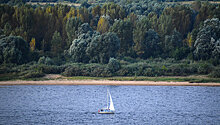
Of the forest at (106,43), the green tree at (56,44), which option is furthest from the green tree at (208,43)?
the green tree at (56,44)

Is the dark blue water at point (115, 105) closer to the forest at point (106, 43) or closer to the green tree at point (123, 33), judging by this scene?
the forest at point (106, 43)

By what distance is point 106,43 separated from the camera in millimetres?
106188

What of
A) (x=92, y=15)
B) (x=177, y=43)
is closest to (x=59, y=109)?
(x=177, y=43)

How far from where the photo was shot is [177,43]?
376 ft

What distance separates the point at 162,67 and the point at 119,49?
17105 mm

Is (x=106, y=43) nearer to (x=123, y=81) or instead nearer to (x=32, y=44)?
(x=123, y=81)

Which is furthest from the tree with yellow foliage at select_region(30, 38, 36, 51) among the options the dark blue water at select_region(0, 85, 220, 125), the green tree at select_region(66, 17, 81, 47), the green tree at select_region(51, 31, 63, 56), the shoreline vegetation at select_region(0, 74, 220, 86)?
the dark blue water at select_region(0, 85, 220, 125)

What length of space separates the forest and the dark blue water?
33.2 ft

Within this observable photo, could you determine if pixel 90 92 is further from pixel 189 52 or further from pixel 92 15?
pixel 92 15

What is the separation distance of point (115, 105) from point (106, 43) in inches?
1437

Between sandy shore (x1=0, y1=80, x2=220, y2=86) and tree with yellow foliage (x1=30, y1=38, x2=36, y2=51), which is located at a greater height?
tree with yellow foliage (x1=30, y1=38, x2=36, y2=51)

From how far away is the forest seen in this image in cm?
9825

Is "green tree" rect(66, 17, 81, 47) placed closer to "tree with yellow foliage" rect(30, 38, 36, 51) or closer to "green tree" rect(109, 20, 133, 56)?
"tree with yellow foliage" rect(30, 38, 36, 51)

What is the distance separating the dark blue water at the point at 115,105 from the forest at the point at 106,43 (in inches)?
399
